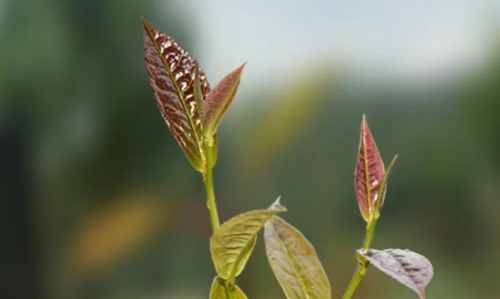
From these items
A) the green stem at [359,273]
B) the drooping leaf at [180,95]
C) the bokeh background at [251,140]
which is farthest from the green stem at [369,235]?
the bokeh background at [251,140]

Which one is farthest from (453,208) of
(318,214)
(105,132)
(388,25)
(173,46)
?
(173,46)

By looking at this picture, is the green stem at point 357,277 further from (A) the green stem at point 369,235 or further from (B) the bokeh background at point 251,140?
(B) the bokeh background at point 251,140

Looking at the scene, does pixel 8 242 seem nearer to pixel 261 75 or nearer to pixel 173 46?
pixel 261 75

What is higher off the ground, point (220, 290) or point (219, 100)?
point (219, 100)

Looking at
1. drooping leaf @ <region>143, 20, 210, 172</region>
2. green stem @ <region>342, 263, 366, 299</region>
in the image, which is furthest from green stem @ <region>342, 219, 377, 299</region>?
drooping leaf @ <region>143, 20, 210, 172</region>

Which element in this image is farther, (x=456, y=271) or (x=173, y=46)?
(x=456, y=271)

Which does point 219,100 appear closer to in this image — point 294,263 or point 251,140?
point 294,263

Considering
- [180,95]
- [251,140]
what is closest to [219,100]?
[180,95]
